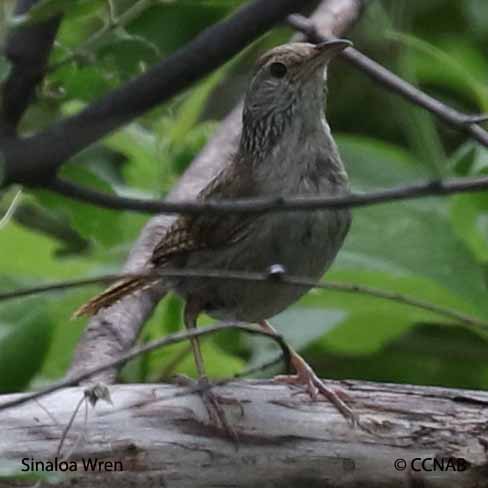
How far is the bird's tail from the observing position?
133 inches

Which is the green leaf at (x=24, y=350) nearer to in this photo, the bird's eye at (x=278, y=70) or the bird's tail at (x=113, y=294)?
the bird's tail at (x=113, y=294)

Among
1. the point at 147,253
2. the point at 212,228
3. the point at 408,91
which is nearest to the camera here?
the point at 408,91

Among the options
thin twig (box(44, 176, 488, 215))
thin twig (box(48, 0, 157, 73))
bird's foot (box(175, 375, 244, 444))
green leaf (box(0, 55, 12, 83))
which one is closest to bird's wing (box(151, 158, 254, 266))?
bird's foot (box(175, 375, 244, 444))

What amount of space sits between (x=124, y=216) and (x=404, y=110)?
2302 millimetres

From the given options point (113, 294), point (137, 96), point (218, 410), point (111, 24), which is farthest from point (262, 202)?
point (113, 294)

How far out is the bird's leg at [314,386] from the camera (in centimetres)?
275

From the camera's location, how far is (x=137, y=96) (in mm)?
1284

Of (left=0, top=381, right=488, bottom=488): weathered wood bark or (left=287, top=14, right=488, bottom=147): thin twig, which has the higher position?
(left=287, top=14, right=488, bottom=147): thin twig

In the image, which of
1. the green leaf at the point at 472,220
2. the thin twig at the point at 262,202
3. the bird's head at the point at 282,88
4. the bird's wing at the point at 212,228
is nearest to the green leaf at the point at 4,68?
the thin twig at the point at 262,202

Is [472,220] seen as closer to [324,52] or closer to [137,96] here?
[324,52]

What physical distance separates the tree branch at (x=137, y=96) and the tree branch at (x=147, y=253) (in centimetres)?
166

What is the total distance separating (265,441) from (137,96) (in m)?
1.54

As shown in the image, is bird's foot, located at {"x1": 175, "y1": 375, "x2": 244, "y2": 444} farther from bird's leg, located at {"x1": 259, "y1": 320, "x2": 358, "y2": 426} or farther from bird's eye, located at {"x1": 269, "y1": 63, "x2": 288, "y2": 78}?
bird's eye, located at {"x1": 269, "y1": 63, "x2": 288, "y2": 78}

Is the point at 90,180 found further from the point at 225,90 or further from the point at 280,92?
the point at 225,90
